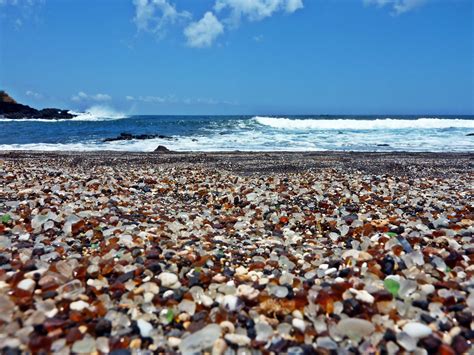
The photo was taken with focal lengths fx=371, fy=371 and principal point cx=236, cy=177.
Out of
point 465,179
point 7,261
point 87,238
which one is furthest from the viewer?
point 465,179

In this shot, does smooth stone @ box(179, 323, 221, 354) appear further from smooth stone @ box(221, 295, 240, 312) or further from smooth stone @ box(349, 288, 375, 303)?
smooth stone @ box(349, 288, 375, 303)

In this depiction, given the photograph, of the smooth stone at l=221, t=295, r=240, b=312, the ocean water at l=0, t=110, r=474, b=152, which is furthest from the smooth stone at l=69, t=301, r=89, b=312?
the ocean water at l=0, t=110, r=474, b=152

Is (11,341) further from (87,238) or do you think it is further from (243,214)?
(243,214)

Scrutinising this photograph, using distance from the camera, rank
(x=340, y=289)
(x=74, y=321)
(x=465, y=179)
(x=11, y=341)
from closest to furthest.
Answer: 1. (x=11, y=341)
2. (x=74, y=321)
3. (x=340, y=289)
4. (x=465, y=179)

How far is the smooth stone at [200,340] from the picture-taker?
66.4 inches

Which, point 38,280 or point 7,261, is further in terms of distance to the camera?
point 7,261

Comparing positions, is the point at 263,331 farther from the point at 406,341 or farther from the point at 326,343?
the point at 406,341

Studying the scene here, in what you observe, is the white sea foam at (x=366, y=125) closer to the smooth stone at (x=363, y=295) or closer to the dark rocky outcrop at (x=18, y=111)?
the smooth stone at (x=363, y=295)

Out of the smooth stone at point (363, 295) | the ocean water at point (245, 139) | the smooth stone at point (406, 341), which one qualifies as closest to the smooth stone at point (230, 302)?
the smooth stone at point (363, 295)

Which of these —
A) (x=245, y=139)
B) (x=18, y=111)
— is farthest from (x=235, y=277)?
(x=18, y=111)

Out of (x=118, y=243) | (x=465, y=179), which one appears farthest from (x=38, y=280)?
(x=465, y=179)

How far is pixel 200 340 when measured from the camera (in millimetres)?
1723

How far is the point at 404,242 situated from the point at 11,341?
2.65 m

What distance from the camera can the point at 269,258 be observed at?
2826mm
